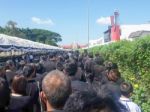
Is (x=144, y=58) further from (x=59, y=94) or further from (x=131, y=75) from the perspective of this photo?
(x=59, y=94)

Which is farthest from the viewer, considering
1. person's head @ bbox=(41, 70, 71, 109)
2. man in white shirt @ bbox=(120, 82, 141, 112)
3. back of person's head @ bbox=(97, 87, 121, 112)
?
man in white shirt @ bbox=(120, 82, 141, 112)

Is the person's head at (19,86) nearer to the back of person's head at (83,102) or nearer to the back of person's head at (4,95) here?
the back of person's head at (4,95)

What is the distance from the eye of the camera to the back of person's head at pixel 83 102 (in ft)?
7.70

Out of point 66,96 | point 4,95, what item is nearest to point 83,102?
point 66,96

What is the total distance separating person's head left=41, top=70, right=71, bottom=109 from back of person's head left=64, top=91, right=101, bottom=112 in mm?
1100

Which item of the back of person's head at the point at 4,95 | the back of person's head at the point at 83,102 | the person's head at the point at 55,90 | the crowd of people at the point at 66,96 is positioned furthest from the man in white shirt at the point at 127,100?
the back of person's head at the point at 83,102

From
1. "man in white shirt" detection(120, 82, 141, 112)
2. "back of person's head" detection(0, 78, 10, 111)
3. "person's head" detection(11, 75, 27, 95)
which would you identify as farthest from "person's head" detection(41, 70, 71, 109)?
"person's head" detection(11, 75, 27, 95)

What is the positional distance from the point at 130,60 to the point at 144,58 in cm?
216

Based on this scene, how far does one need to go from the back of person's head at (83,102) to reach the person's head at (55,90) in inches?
43.3

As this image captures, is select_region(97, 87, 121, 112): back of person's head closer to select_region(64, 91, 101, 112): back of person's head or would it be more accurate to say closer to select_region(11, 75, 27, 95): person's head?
select_region(64, 91, 101, 112): back of person's head

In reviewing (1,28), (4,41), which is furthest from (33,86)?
(1,28)

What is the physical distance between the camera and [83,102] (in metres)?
2.39

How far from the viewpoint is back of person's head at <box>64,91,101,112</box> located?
2.35 m

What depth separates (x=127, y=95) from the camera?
16.9ft
